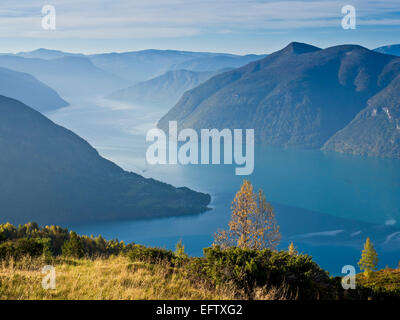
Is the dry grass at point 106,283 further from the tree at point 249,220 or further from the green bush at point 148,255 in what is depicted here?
the tree at point 249,220

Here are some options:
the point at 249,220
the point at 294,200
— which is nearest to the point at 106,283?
the point at 249,220

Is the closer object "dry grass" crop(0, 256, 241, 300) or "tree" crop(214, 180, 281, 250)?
"dry grass" crop(0, 256, 241, 300)

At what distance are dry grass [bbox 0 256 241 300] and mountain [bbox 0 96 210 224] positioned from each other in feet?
375

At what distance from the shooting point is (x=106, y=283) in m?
9.40

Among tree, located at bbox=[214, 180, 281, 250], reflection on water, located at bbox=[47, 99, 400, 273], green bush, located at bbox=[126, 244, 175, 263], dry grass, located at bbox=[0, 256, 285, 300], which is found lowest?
dry grass, located at bbox=[0, 256, 285, 300]

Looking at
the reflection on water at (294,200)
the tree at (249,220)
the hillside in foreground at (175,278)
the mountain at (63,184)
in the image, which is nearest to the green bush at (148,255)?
the hillside in foreground at (175,278)

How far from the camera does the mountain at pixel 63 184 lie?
13188 centimetres

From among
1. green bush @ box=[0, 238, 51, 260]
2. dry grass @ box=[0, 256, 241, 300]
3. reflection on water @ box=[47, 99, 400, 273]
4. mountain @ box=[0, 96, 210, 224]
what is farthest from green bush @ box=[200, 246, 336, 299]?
mountain @ box=[0, 96, 210, 224]

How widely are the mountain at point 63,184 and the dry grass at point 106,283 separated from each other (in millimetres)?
114420

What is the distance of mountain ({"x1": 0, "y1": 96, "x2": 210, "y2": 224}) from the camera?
13188cm

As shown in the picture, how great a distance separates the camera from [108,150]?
195750 millimetres

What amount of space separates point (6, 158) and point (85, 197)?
2734 cm

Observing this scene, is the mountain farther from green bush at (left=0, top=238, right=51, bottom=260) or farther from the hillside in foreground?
the hillside in foreground
